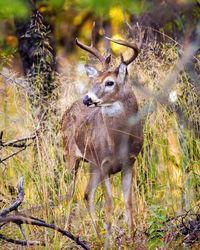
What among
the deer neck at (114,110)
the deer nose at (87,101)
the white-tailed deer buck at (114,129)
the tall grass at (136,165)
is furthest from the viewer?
the deer neck at (114,110)

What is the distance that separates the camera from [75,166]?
5.51 meters

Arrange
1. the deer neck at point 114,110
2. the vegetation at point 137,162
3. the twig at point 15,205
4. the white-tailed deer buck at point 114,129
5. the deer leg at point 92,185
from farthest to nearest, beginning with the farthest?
the deer leg at point 92,185
the deer neck at point 114,110
the white-tailed deer buck at point 114,129
the vegetation at point 137,162
the twig at point 15,205

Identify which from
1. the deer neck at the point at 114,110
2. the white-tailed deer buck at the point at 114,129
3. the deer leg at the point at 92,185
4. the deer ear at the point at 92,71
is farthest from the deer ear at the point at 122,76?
the deer leg at the point at 92,185

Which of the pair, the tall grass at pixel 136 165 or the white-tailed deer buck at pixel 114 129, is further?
the white-tailed deer buck at pixel 114 129

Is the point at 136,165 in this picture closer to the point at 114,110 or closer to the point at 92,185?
the point at 92,185

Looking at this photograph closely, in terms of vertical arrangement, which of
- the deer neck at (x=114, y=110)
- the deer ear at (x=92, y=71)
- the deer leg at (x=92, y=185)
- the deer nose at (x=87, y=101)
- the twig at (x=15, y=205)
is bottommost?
the deer leg at (x=92, y=185)

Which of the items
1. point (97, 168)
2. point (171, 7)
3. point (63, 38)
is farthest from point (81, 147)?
point (63, 38)

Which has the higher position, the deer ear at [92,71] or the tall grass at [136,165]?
the deer ear at [92,71]

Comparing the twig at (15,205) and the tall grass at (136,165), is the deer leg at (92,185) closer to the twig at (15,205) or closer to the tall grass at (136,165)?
the tall grass at (136,165)

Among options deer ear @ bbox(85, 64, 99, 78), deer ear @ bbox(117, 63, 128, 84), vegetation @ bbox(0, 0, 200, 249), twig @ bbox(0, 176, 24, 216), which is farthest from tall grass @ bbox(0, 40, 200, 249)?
twig @ bbox(0, 176, 24, 216)

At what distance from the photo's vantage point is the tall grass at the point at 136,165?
4.19 m

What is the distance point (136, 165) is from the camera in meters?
5.08

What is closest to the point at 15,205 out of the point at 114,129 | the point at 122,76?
the point at 114,129

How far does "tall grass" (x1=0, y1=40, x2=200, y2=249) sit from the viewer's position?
13.8ft
